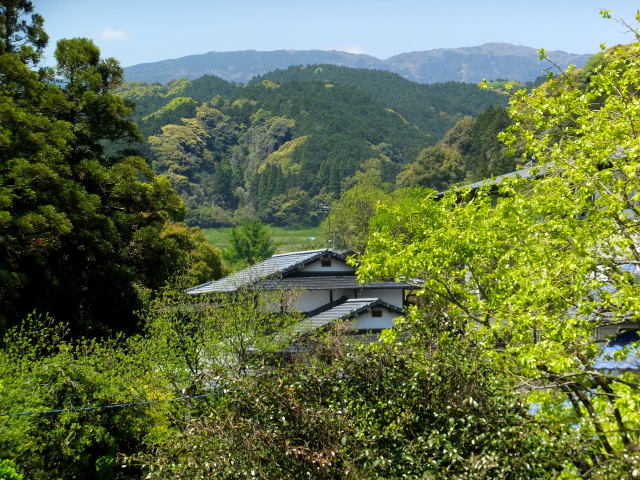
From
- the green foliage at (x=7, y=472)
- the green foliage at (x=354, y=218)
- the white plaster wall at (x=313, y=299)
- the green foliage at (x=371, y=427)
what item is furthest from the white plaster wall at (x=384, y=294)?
the green foliage at (x=371, y=427)

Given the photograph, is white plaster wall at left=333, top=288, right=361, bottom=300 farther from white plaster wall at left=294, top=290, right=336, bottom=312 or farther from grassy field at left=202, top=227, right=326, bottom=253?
grassy field at left=202, top=227, right=326, bottom=253

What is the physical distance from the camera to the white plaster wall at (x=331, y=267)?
40.6 meters

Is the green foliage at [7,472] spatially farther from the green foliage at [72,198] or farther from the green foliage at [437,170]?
the green foliage at [437,170]

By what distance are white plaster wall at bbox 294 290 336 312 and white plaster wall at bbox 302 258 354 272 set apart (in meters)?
2.28

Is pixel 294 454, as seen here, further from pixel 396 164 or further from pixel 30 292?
pixel 396 164

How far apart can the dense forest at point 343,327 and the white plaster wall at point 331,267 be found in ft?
46.0

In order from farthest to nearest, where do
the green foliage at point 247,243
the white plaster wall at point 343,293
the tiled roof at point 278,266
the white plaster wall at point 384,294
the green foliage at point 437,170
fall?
the green foliage at point 437,170, the green foliage at point 247,243, the white plaster wall at point 384,294, the white plaster wall at point 343,293, the tiled roof at point 278,266

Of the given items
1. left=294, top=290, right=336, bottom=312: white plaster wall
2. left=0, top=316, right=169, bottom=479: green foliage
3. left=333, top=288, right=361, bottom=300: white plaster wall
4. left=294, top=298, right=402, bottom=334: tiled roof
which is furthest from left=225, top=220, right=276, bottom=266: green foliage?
left=0, top=316, right=169, bottom=479: green foliage

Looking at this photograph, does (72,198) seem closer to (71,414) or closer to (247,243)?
(71,414)

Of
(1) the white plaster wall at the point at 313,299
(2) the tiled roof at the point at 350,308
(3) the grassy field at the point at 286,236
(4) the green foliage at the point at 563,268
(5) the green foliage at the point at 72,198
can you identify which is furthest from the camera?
(3) the grassy field at the point at 286,236

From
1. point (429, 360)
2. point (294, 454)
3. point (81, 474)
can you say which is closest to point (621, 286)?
point (429, 360)

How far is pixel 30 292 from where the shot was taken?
21.0 m

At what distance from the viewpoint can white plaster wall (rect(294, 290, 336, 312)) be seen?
37.8 meters

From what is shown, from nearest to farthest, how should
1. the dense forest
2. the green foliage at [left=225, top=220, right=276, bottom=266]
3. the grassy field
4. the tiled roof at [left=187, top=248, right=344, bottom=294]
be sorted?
the dense forest, the tiled roof at [left=187, top=248, right=344, bottom=294], the green foliage at [left=225, top=220, right=276, bottom=266], the grassy field
